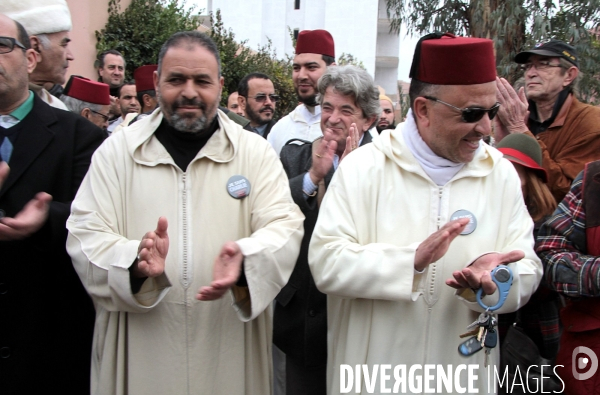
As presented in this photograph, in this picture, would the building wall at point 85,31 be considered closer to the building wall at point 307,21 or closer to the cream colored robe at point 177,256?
the cream colored robe at point 177,256

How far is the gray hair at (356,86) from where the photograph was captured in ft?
12.3

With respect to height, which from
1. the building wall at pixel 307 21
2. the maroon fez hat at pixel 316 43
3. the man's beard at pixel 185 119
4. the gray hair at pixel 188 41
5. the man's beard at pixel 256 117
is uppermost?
the building wall at pixel 307 21

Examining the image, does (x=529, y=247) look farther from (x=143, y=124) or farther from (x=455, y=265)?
(x=143, y=124)

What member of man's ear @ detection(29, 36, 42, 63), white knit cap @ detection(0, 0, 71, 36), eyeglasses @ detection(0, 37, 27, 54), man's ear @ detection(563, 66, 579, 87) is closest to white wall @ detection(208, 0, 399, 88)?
man's ear @ detection(563, 66, 579, 87)

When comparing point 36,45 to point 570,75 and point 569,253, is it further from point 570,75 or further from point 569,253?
point 570,75

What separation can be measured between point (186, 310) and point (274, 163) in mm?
831

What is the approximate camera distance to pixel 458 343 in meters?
2.79

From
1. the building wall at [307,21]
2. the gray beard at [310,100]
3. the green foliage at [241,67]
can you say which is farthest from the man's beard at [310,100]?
the building wall at [307,21]

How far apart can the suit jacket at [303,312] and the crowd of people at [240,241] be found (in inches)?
12.4

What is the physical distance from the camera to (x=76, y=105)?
5.81 metres

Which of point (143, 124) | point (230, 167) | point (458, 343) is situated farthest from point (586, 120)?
point (143, 124)

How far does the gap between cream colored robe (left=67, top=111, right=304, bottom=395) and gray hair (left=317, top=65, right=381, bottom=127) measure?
106cm

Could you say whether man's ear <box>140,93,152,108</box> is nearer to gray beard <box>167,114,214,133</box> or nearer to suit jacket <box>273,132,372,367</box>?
suit jacket <box>273,132,372,367</box>

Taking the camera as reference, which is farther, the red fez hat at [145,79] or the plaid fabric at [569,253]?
the red fez hat at [145,79]
